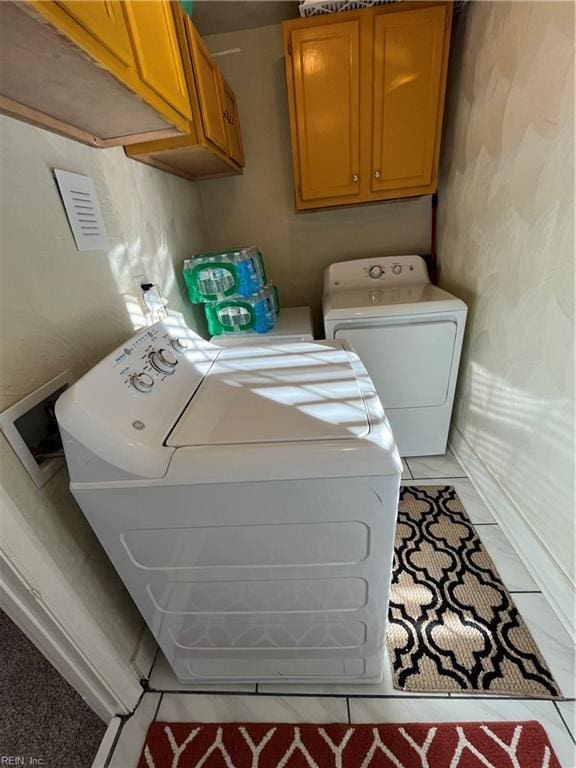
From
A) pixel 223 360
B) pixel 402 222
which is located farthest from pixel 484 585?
pixel 402 222

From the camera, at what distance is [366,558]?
2.40 feet

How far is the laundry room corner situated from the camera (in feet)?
2.34

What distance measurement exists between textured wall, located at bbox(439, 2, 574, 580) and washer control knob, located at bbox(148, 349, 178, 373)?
Answer: 127 cm

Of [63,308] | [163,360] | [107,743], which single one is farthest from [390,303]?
[107,743]

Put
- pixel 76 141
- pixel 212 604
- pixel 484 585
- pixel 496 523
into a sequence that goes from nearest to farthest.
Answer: pixel 212 604 → pixel 76 141 → pixel 484 585 → pixel 496 523

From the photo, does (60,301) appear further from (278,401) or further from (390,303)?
(390,303)

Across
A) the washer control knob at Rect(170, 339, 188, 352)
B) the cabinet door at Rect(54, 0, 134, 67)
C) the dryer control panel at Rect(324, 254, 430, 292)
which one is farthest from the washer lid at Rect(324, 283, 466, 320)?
the cabinet door at Rect(54, 0, 134, 67)

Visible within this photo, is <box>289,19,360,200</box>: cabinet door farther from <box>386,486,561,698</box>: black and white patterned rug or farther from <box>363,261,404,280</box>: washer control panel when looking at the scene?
<box>386,486,561,698</box>: black and white patterned rug

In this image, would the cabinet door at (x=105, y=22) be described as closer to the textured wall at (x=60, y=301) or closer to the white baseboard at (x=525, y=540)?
the textured wall at (x=60, y=301)

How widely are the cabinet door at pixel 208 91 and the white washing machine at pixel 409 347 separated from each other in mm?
913

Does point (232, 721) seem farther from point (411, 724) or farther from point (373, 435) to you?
point (373, 435)

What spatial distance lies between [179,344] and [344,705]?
1247 mm

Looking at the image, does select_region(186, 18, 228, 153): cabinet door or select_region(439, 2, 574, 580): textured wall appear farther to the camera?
select_region(186, 18, 228, 153): cabinet door

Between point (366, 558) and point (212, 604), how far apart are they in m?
0.43
